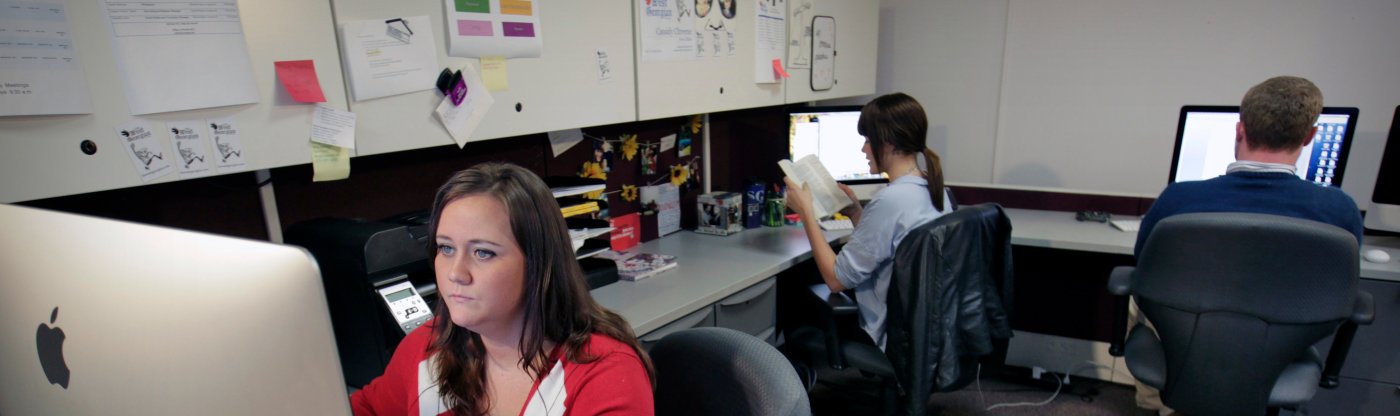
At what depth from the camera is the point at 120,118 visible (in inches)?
38.4

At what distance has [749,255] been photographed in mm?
2150

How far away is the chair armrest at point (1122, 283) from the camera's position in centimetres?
187

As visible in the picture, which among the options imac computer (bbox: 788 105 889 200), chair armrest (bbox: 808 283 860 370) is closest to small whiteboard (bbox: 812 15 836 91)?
imac computer (bbox: 788 105 889 200)

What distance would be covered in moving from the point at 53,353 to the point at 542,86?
109cm

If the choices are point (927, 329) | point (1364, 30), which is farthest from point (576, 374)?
point (1364, 30)

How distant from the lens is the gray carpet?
98.4 inches

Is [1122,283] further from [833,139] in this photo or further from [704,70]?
[704,70]

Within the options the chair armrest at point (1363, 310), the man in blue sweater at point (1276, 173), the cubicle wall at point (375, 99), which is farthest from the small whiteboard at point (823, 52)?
the chair armrest at point (1363, 310)

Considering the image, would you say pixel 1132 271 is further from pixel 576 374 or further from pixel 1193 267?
pixel 576 374

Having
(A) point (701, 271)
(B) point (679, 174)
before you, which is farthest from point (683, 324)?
(B) point (679, 174)

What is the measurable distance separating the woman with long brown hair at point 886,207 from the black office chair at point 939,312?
0.21 feet

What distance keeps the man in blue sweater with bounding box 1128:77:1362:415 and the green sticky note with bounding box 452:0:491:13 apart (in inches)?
70.3

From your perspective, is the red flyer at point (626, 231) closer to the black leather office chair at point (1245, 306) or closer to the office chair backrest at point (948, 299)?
the office chair backrest at point (948, 299)

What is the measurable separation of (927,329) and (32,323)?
5.37 ft
